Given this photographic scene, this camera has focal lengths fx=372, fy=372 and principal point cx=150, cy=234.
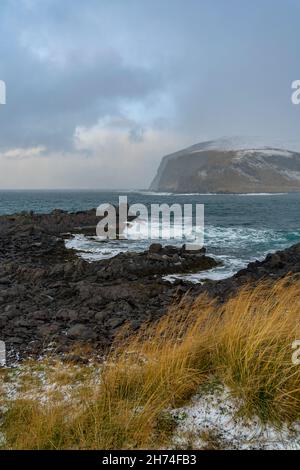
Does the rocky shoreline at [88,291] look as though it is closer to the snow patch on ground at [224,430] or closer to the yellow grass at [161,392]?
the yellow grass at [161,392]

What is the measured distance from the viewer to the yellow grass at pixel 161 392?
11.5 ft

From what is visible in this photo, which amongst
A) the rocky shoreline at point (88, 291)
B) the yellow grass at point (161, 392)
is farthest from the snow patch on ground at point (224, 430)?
the rocky shoreline at point (88, 291)

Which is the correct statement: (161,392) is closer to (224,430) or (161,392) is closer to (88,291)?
(224,430)

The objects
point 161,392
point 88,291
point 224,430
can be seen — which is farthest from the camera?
point 88,291

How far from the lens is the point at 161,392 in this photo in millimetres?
4016

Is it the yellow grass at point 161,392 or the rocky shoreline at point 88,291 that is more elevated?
the yellow grass at point 161,392

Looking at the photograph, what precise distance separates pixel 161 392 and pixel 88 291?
20.7ft

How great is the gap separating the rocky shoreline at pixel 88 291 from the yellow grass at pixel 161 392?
2120 mm

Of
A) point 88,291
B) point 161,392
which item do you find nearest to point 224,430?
point 161,392

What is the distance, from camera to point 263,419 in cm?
375

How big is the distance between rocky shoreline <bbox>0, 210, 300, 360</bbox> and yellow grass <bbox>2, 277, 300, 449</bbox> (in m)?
2.12

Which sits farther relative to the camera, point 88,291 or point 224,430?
point 88,291

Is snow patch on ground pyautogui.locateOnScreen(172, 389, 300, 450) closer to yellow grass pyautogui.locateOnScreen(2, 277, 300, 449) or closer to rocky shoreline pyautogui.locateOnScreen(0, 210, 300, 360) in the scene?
yellow grass pyautogui.locateOnScreen(2, 277, 300, 449)
